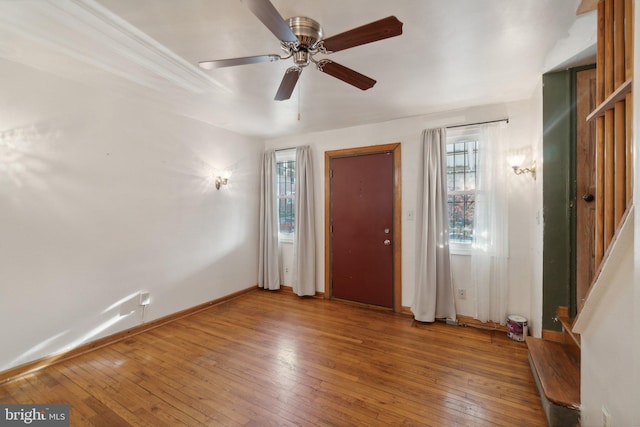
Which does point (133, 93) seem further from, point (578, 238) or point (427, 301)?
point (578, 238)

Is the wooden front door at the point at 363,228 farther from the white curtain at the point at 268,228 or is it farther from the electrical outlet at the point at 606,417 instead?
the electrical outlet at the point at 606,417

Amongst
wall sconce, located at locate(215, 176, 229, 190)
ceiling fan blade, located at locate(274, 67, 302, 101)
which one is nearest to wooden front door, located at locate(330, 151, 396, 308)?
wall sconce, located at locate(215, 176, 229, 190)

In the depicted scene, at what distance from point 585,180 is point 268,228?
3841mm

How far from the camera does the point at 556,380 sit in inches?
69.1

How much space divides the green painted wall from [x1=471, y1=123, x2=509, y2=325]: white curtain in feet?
2.00

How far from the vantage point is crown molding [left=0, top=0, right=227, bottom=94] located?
5.19 ft

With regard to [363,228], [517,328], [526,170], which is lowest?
[517,328]

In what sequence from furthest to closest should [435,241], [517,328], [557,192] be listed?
[435,241], [517,328], [557,192]

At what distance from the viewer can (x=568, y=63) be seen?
2.12m

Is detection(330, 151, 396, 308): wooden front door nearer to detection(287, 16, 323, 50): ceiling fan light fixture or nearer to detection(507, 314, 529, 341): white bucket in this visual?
detection(507, 314, 529, 341): white bucket

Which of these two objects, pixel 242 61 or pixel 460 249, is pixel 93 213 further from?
pixel 460 249

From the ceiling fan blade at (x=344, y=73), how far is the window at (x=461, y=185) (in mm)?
1879

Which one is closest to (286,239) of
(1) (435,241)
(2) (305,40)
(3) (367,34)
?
(1) (435,241)

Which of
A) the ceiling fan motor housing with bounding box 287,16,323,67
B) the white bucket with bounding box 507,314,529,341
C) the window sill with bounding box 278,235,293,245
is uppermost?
the ceiling fan motor housing with bounding box 287,16,323,67
